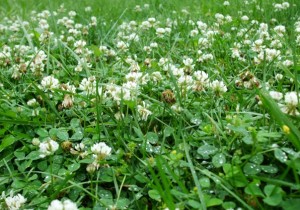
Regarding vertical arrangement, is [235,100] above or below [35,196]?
above

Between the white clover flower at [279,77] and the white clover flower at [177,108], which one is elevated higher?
the white clover flower at [279,77]

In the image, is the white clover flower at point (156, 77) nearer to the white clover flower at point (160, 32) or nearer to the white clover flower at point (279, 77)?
the white clover flower at point (279, 77)

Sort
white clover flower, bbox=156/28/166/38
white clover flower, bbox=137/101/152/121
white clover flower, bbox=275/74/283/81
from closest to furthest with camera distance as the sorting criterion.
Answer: white clover flower, bbox=137/101/152/121
white clover flower, bbox=275/74/283/81
white clover flower, bbox=156/28/166/38

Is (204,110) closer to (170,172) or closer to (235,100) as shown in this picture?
(235,100)

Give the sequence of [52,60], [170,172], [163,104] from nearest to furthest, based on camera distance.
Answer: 1. [170,172]
2. [163,104]
3. [52,60]

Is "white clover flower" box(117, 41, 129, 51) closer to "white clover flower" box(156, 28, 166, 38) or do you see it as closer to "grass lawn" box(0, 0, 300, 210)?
"grass lawn" box(0, 0, 300, 210)

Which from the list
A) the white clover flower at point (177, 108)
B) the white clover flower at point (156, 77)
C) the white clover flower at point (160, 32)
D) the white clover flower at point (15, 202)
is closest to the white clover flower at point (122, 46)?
the white clover flower at point (160, 32)

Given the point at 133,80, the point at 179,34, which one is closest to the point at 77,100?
the point at 133,80

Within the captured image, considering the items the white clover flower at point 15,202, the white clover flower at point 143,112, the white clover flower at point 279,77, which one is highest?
the white clover flower at point 279,77

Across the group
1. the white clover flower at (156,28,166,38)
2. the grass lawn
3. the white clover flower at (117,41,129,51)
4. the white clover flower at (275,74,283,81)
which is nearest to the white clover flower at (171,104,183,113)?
the grass lawn
